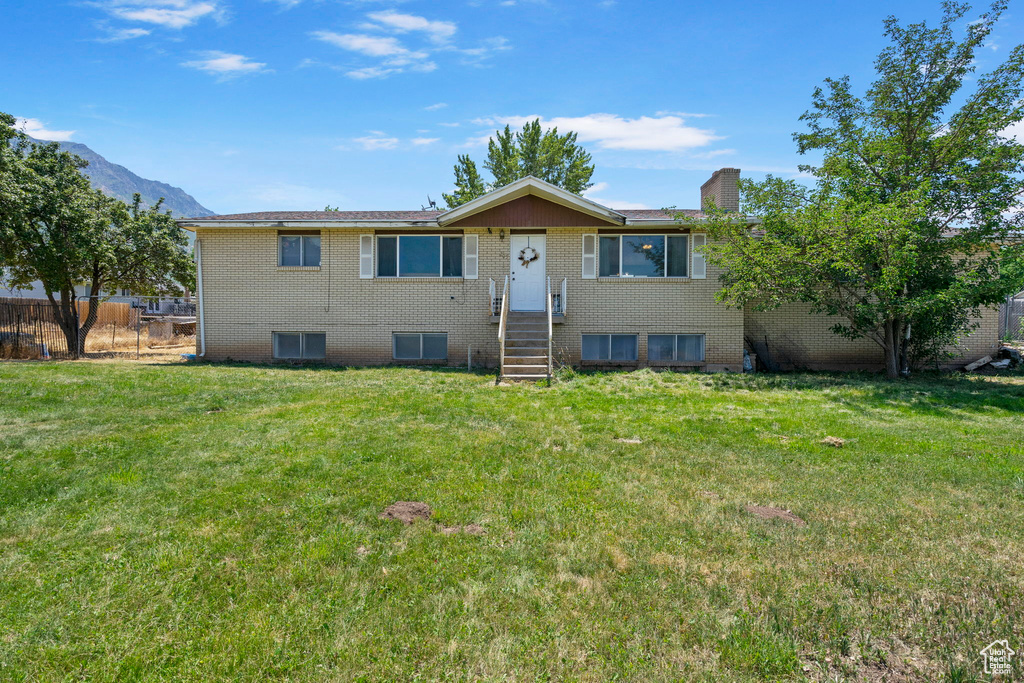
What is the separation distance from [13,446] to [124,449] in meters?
1.18

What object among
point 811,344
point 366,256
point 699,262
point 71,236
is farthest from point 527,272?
point 71,236

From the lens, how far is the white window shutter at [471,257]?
51.2 feet

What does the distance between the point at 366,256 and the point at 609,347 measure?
7377 mm

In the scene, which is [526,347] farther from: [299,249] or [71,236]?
[71,236]

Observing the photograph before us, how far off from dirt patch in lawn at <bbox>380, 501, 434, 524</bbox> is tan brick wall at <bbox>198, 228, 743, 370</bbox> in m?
10.8

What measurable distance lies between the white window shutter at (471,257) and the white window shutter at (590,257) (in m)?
3.03

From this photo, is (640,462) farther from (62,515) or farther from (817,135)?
(817,135)

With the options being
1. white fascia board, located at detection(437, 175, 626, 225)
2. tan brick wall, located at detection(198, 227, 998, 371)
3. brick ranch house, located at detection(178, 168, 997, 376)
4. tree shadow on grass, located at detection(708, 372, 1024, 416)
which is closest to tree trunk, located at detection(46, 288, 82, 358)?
brick ranch house, located at detection(178, 168, 997, 376)

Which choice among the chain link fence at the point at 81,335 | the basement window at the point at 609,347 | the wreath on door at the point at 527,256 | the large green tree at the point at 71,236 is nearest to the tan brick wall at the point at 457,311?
the basement window at the point at 609,347

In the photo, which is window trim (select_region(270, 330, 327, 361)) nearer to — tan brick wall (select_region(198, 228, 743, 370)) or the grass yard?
tan brick wall (select_region(198, 228, 743, 370))

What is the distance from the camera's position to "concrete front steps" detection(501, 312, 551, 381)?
12406 millimetres

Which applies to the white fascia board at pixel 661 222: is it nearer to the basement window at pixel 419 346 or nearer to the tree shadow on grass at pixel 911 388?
the tree shadow on grass at pixel 911 388

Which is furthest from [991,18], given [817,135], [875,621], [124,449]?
[124,449]

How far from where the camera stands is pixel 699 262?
15258mm
